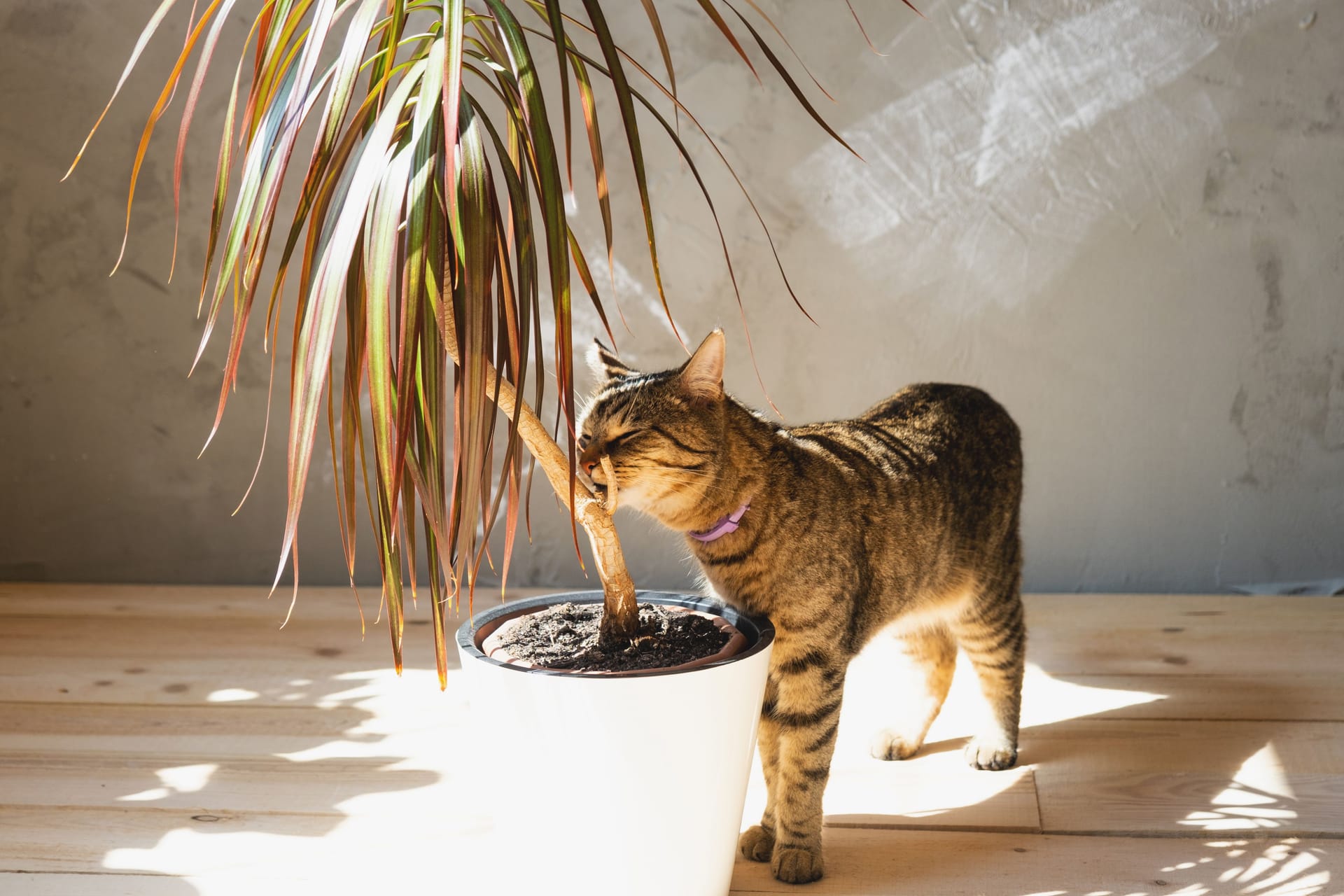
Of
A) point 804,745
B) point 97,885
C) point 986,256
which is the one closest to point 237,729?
point 97,885

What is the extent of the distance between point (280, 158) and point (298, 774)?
115 centimetres

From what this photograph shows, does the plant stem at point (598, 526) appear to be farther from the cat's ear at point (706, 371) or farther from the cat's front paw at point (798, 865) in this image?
the cat's front paw at point (798, 865)

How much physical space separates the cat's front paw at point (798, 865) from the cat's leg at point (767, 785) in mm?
51

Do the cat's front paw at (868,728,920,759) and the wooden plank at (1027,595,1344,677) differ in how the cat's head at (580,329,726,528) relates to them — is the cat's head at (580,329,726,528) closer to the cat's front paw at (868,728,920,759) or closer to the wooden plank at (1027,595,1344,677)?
the cat's front paw at (868,728,920,759)

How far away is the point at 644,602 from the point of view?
4.89 feet

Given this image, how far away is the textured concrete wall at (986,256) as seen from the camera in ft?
8.13

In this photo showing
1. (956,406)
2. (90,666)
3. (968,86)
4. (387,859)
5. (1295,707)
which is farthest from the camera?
(968,86)

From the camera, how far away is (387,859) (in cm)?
152

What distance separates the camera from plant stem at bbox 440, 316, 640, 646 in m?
1.24

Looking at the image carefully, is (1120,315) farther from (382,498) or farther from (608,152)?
(382,498)

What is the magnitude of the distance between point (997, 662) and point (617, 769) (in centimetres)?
83

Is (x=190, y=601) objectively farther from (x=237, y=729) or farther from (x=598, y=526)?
(x=598, y=526)

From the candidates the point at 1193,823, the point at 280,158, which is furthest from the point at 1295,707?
the point at 280,158

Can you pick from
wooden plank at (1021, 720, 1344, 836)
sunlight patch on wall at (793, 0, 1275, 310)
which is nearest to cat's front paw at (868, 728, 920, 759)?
wooden plank at (1021, 720, 1344, 836)
